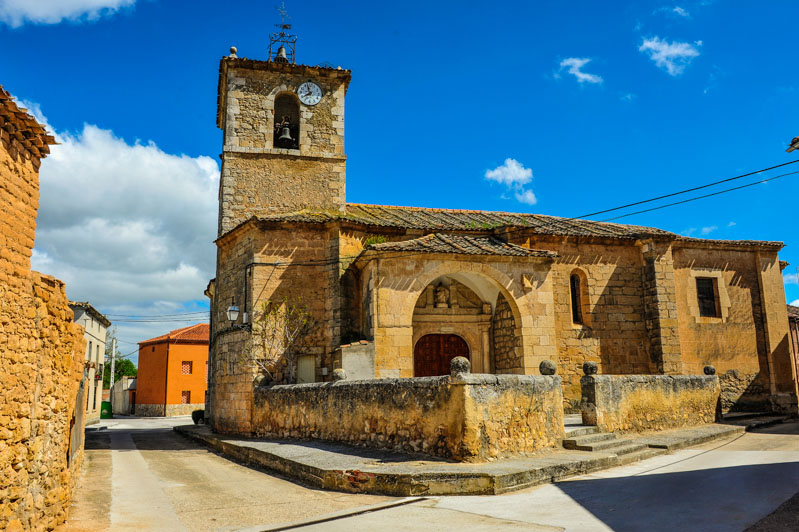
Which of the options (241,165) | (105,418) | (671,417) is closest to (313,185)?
(241,165)

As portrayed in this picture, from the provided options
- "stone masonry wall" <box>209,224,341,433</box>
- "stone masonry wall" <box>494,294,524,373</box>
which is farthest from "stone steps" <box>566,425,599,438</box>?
"stone masonry wall" <box>209,224,341,433</box>

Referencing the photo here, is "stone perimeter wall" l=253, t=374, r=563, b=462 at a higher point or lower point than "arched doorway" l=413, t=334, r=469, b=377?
lower

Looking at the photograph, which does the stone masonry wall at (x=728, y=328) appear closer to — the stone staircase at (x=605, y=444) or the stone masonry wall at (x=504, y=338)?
the stone masonry wall at (x=504, y=338)

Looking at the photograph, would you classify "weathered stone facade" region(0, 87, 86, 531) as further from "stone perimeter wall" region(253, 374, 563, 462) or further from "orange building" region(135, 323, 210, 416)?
"orange building" region(135, 323, 210, 416)

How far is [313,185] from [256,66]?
13.9 feet

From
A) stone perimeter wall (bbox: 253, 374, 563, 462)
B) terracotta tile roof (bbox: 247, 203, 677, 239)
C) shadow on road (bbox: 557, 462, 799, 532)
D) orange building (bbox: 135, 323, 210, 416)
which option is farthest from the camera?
orange building (bbox: 135, 323, 210, 416)

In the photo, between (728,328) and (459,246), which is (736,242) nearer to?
(728,328)

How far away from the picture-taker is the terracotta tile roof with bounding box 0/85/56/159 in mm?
4914

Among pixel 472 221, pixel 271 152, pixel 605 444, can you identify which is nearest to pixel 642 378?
pixel 605 444

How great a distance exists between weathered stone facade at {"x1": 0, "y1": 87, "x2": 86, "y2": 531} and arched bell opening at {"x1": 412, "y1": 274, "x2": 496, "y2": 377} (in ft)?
35.9

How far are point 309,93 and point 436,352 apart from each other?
9.41m

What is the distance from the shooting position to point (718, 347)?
18.8 meters

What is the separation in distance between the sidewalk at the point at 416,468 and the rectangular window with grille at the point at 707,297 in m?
8.60

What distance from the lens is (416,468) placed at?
829 centimetres
